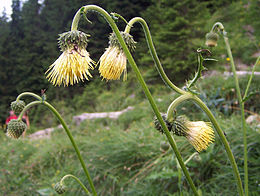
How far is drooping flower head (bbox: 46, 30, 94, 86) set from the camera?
0.71 m

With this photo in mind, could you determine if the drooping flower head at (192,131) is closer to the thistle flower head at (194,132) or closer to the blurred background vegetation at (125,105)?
the thistle flower head at (194,132)

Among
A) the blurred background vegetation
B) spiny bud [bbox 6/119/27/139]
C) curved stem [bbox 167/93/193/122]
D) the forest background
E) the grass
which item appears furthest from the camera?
the forest background

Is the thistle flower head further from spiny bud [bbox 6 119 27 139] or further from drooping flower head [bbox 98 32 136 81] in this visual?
spiny bud [bbox 6 119 27 139]

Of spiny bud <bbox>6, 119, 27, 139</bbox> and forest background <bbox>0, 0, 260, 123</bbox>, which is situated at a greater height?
forest background <bbox>0, 0, 260, 123</bbox>

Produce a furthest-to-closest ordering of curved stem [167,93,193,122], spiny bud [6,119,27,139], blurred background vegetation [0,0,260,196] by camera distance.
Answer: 1. blurred background vegetation [0,0,260,196]
2. spiny bud [6,119,27,139]
3. curved stem [167,93,193,122]

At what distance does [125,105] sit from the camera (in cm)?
654

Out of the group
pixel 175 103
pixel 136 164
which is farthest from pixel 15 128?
pixel 136 164

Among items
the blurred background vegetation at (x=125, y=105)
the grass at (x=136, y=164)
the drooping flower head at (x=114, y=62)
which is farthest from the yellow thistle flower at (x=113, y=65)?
the grass at (x=136, y=164)

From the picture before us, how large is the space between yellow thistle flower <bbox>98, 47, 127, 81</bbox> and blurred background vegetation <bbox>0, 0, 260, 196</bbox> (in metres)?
0.10

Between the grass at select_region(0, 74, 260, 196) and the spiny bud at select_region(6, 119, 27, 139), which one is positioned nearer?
the spiny bud at select_region(6, 119, 27, 139)

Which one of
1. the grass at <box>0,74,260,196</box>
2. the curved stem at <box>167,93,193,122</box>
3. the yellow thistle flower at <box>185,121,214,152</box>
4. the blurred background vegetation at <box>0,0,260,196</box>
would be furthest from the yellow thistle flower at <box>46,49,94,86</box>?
the grass at <box>0,74,260,196</box>

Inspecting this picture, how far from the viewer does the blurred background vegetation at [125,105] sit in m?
2.05

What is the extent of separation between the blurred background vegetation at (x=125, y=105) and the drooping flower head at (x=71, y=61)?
0.46 ft

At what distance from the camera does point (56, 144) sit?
376cm
